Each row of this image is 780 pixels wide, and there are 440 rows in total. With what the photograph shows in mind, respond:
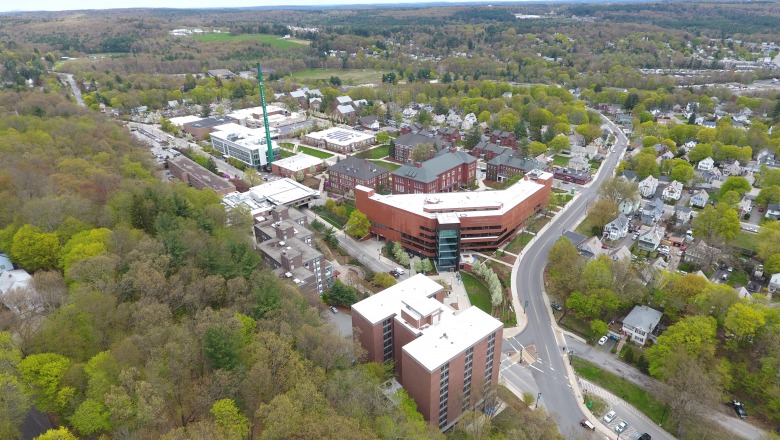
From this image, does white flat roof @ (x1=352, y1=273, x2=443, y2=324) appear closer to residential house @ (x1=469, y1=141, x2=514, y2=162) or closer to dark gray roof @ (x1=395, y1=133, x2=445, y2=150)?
residential house @ (x1=469, y1=141, x2=514, y2=162)

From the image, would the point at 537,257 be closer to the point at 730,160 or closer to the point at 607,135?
the point at 730,160

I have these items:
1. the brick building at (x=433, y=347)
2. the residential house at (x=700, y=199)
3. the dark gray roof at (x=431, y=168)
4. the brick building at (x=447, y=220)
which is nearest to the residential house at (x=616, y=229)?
the brick building at (x=447, y=220)

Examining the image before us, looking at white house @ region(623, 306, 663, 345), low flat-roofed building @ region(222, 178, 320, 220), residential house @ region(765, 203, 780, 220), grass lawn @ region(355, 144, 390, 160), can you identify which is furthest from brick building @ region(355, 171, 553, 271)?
grass lawn @ region(355, 144, 390, 160)

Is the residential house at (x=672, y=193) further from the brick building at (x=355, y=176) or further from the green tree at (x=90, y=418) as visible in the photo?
the green tree at (x=90, y=418)

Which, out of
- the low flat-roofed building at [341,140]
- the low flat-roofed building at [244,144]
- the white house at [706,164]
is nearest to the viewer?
the white house at [706,164]

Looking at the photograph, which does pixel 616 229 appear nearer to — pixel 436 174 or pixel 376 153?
pixel 436 174

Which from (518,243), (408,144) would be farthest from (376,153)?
(518,243)

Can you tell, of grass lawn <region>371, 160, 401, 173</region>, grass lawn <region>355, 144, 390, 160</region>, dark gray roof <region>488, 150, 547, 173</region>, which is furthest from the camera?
grass lawn <region>355, 144, 390, 160</region>
